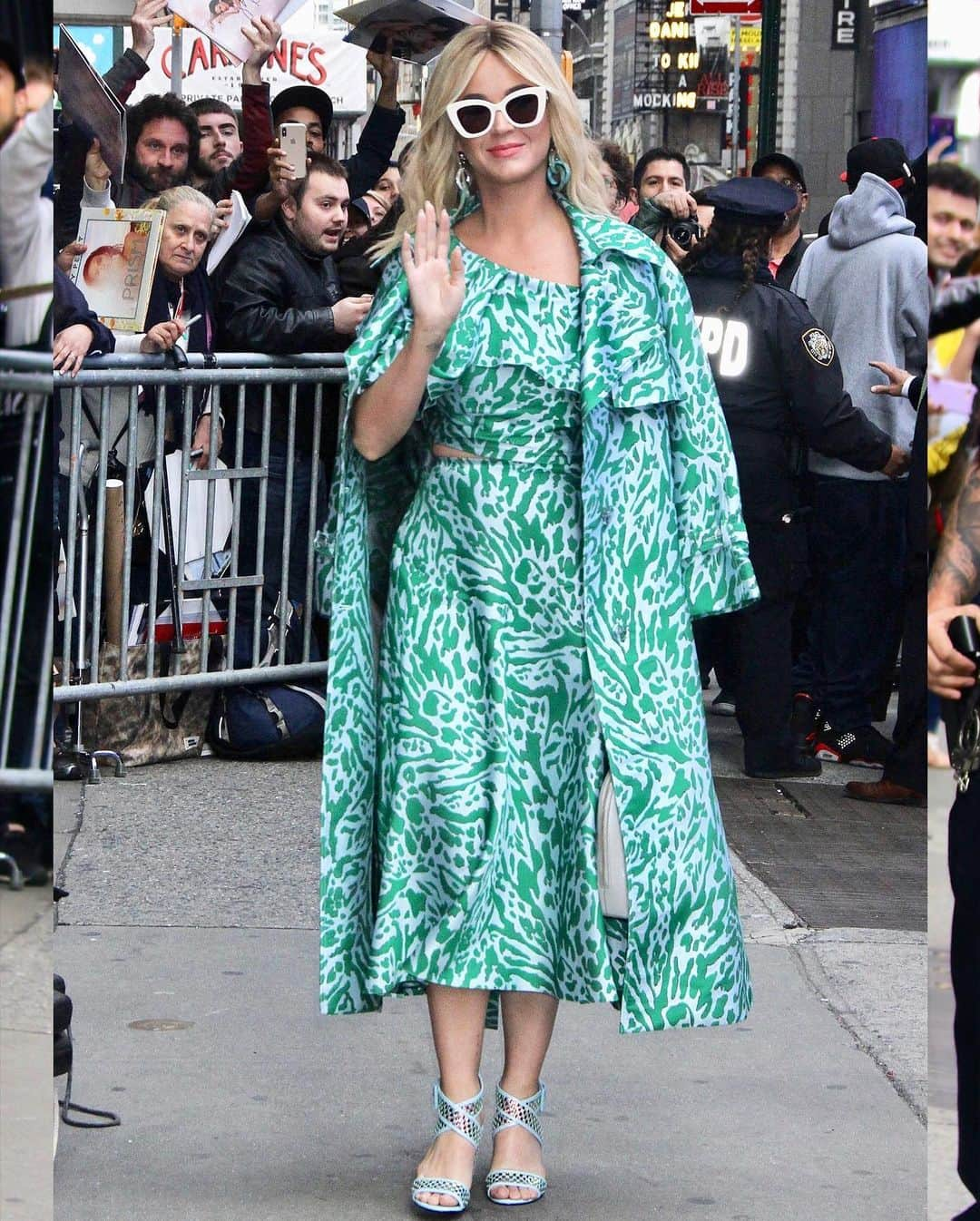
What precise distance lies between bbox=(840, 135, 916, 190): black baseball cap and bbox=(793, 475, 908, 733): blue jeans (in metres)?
1.20

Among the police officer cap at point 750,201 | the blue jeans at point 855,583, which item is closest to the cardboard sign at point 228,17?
the police officer cap at point 750,201

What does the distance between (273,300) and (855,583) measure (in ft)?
7.44

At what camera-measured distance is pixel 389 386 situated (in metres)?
3.23

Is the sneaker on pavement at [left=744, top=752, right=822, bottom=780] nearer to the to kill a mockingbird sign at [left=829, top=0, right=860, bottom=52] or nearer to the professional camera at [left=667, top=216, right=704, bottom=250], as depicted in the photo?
the professional camera at [left=667, top=216, right=704, bottom=250]

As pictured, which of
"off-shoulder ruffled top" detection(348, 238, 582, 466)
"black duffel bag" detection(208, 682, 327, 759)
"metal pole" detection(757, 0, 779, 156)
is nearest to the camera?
"off-shoulder ruffled top" detection(348, 238, 582, 466)

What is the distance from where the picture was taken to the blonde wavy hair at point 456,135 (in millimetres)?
3291

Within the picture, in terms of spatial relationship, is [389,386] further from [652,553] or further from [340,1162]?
[340,1162]

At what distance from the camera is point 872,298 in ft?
24.0

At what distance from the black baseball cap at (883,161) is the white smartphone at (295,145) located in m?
2.05

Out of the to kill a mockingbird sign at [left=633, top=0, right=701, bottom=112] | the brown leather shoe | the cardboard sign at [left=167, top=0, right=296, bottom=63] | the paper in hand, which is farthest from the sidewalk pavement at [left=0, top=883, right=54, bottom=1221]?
the to kill a mockingbird sign at [left=633, top=0, right=701, bottom=112]

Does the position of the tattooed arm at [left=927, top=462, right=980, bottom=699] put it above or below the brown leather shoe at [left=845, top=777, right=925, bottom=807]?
above

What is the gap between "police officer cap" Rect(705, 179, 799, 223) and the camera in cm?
679

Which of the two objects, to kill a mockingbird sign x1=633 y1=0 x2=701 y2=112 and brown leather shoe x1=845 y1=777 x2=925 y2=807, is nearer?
brown leather shoe x1=845 y1=777 x2=925 y2=807

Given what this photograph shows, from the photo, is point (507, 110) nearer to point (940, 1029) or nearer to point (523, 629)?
point (523, 629)
